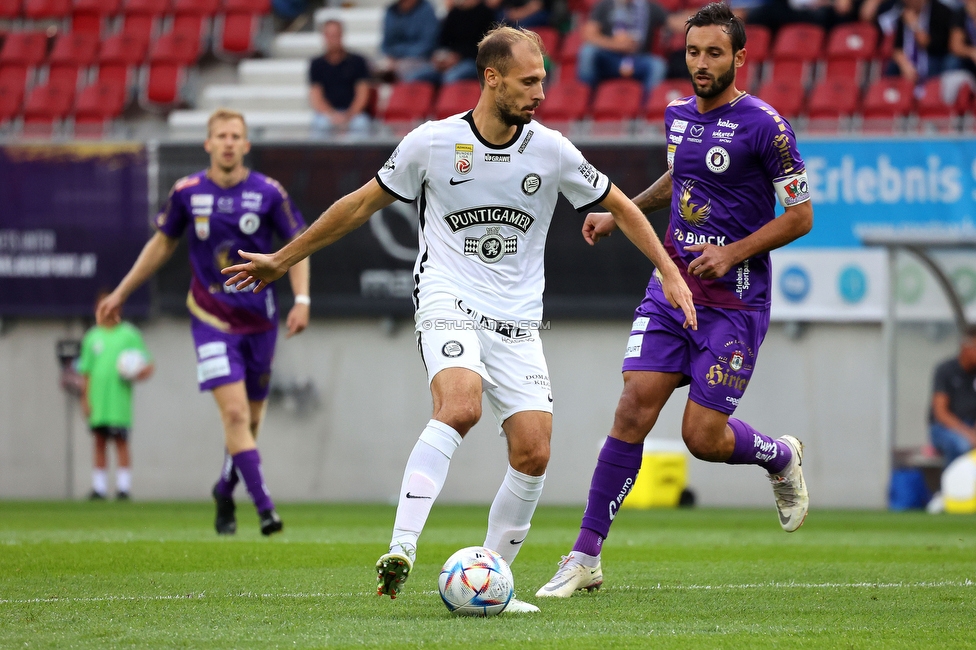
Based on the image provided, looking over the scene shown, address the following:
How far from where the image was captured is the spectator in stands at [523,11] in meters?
17.3

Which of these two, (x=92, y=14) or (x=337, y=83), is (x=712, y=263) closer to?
(x=337, y=83)

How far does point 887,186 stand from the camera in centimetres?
1510

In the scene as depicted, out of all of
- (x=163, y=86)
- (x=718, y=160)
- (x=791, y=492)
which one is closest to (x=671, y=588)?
(x=791, y=492)

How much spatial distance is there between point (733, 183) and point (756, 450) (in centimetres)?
123

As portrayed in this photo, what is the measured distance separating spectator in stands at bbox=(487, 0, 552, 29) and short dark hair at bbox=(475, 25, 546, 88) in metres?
11.8

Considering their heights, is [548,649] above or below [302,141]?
below

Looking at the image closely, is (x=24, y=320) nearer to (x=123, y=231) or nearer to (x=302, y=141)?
A: (x=123, y=231)

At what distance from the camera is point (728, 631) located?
4762mm

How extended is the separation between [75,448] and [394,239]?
5069 mm

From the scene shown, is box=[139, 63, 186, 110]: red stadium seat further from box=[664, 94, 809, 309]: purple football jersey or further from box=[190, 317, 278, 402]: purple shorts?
box=[664, 94, 809, 309]: purple football jersey

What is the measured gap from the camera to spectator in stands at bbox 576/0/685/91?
54.7 feet

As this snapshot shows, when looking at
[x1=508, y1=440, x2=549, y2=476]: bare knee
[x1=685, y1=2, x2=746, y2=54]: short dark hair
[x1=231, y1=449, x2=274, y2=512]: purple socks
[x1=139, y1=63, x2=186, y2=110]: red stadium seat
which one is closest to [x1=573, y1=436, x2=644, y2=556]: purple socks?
[x1=508, y1=440, x2=549, y2=476]: bare knee

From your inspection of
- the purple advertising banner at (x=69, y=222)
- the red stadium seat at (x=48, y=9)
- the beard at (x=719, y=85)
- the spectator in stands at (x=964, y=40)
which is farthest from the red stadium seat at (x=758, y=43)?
the beard at (x=719, y=85)

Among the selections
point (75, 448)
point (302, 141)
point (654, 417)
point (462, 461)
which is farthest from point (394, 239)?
point (654, 417)
